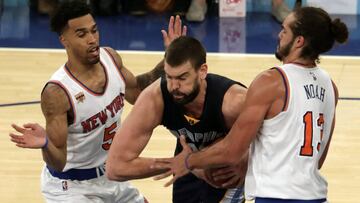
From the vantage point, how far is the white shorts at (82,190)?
5.72 metres

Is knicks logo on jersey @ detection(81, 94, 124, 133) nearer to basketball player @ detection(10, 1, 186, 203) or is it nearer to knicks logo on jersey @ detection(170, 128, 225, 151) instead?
basketball player @ detection(10, 1, 186, 203)

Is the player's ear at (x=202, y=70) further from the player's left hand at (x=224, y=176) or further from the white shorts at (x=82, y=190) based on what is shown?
the white shorts at (x=82, y=190)

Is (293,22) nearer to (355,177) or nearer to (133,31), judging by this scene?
(355,177)

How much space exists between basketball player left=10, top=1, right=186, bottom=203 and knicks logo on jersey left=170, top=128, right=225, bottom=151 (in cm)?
70

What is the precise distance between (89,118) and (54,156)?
428mm

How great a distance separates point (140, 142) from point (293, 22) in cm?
103

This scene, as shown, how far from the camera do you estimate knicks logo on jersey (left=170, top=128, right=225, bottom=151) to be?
5.10m

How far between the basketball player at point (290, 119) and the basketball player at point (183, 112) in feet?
1.02

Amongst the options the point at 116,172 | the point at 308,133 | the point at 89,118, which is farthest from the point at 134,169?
the point at 308,133

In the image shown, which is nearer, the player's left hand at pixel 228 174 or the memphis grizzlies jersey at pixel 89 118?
the player's left hand at pixel 228 174

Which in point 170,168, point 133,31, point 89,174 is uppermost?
point 170,168

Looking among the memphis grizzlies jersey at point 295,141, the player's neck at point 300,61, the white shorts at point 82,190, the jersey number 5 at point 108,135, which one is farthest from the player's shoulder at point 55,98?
the player's neck at point 300,61

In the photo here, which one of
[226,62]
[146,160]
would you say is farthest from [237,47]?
[146,160]

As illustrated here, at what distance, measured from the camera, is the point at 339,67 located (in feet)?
34.1
